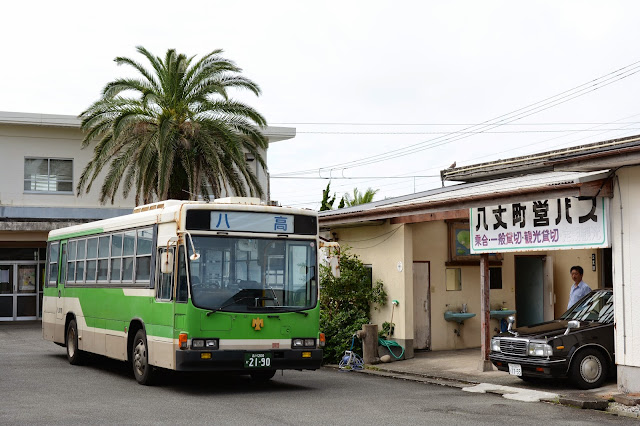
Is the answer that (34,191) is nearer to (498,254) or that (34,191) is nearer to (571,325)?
(498,254)

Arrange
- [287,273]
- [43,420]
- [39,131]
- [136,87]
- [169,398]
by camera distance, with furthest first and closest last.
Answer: [39,131] < [136,87] < [287,273] < [169,398] < [43,420]

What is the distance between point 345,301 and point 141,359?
632 centimetres

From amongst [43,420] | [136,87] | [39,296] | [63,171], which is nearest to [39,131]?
[63,171]

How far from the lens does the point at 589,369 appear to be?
1377cm

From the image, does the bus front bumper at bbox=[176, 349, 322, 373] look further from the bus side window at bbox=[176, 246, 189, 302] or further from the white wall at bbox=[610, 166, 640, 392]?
the white wall at bbox=[610, 166, 640, 392]

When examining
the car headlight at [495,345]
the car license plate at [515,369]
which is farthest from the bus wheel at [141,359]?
the car license plate at [515,369]

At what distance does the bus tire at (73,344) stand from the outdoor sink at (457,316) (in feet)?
27.3

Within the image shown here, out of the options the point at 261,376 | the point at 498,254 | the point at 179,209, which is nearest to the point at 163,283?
the point at 179,209

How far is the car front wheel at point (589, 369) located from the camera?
13.6 m

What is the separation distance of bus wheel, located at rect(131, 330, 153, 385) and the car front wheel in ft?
22.6

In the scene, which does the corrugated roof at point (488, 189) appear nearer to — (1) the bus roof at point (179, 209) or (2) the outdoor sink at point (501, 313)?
(2) the outdoor sink at point (501, 313)

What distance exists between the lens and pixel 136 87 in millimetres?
25734

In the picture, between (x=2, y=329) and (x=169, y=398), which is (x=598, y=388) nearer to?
(x=169, y=398)

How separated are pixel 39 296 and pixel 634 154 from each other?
30596mm
